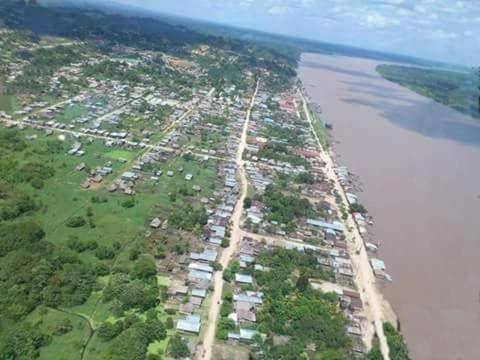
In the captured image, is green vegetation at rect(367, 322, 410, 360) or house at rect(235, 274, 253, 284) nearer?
green vegetation at rect(367, 322, 410, 360)

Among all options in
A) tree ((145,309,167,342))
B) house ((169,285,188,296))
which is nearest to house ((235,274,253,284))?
house ((169,285,188,296))

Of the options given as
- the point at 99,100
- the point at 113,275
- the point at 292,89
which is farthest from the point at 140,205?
the point at 292,89

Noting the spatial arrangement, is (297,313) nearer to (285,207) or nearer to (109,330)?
(109,330)

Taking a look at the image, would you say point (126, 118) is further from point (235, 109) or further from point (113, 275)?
point (113, 275)

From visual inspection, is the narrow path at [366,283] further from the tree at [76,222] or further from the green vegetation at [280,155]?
the tree at [76,222]

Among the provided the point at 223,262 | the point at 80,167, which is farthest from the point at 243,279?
the point at 80,167

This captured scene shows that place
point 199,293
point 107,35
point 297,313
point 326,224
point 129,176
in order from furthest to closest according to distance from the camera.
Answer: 1. point 107,35
2. point 129,176
3. point 326,224
4. point 199,293
5. point 297,313

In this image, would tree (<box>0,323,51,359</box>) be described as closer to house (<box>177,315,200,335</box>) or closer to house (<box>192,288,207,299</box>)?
house (<box>177,315,200,335</box>)
